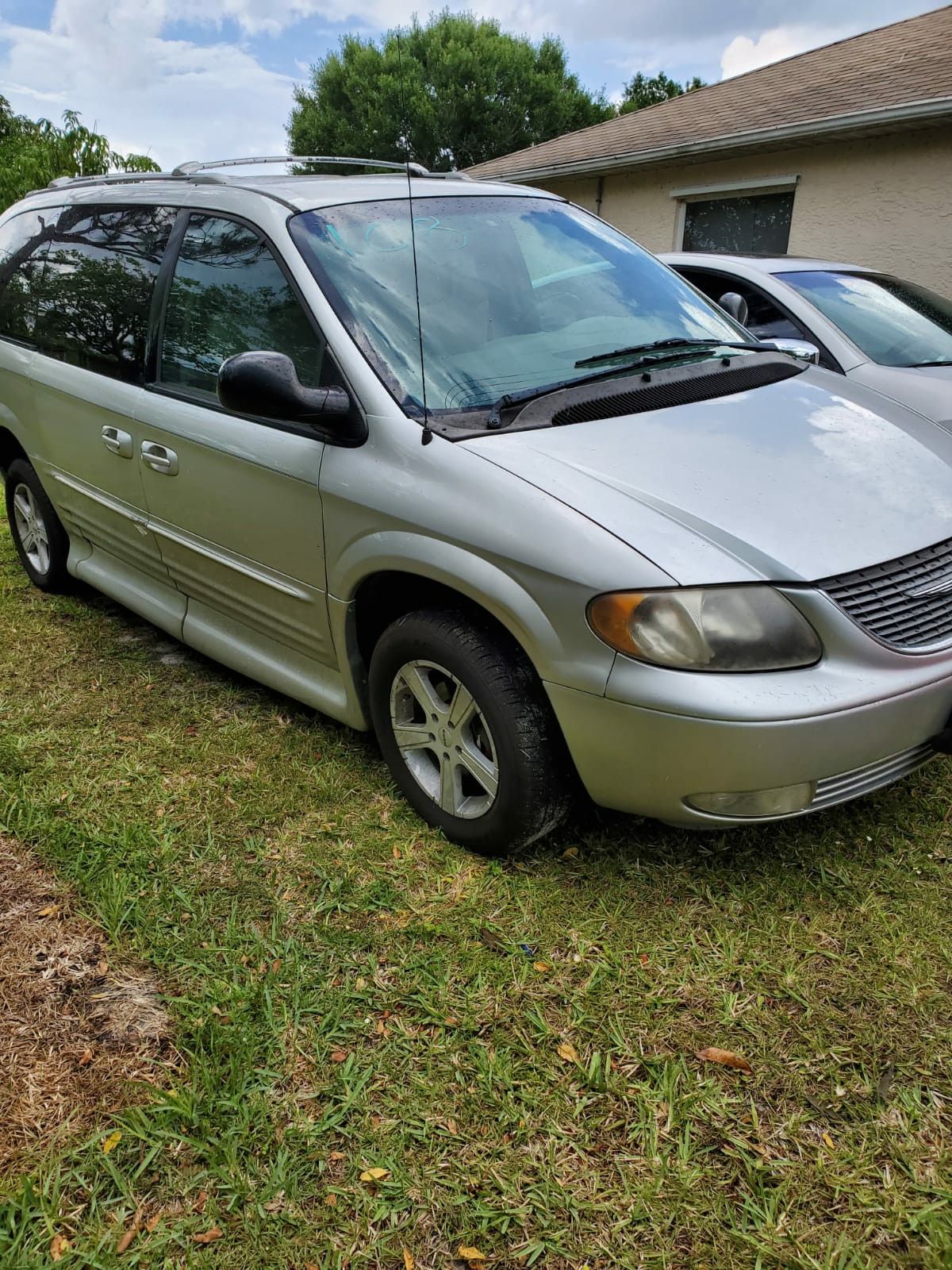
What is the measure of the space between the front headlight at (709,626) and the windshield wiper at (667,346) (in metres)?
1.03

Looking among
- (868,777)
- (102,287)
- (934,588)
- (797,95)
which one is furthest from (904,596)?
(797,95)

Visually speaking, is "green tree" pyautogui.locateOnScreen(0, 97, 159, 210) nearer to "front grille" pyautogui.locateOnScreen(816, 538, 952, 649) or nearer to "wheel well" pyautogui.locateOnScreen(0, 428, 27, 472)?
"wheel well" pyautogui.locateOnScreen(0, 428, 27, 472)

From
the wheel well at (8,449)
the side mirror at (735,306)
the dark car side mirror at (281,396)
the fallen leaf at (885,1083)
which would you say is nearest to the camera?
the fallen leaf at (885,1083)

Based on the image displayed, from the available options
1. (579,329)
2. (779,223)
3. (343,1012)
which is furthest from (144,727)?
(779,223)

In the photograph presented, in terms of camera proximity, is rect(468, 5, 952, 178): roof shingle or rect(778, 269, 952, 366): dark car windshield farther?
rect(468, 5, 952, 178): roof shingle

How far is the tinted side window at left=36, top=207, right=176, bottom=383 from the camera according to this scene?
11.7 ft

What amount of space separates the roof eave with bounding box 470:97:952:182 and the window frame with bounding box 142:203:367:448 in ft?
17.9

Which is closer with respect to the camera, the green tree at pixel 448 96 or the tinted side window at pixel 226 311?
the tinted side window at pixel 226 311

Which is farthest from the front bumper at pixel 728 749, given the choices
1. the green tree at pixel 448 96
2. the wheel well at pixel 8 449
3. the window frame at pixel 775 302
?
the green tree at pixel 448 96

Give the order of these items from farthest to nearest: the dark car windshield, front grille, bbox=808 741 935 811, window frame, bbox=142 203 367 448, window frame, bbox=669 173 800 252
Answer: window frame, bbox=669 173 800 252, the dark car windshield, window frame, bbox=142 203 367 448, front grille, bbox=808 741 935 811

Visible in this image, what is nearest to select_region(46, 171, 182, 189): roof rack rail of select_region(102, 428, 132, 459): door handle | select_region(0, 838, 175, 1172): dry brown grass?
select_region(102, 428, 132, 459): door handle

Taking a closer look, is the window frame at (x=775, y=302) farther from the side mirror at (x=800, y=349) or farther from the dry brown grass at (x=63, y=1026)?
the dry brown grass at (x=63, y=1026)

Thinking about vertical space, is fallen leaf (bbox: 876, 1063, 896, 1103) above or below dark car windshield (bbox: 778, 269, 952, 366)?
below

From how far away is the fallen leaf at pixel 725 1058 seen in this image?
205 cm
